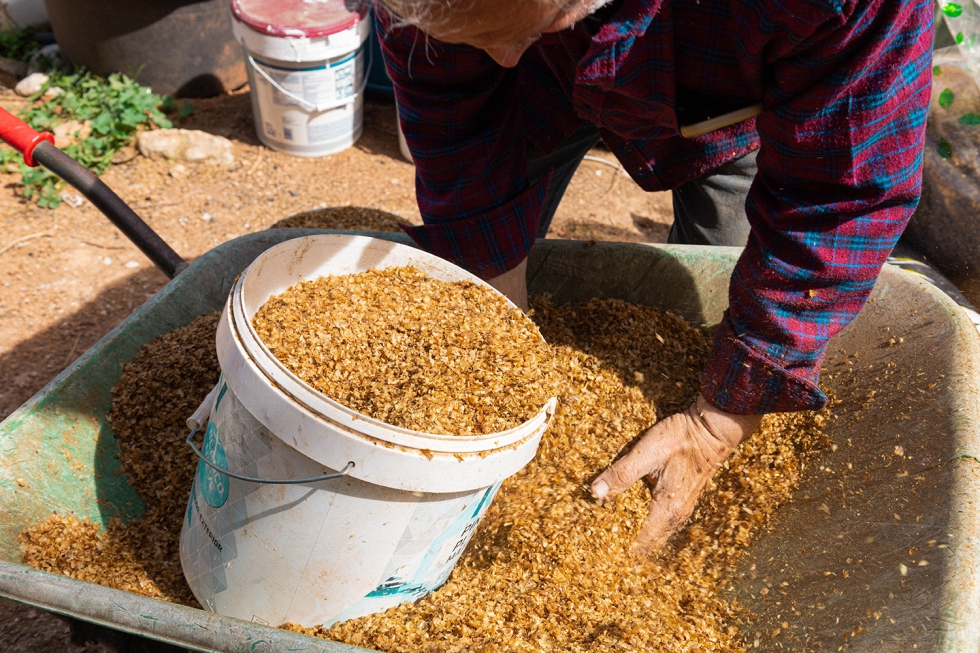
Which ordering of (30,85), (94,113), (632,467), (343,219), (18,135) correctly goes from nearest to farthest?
1. (632,467)
2. (18,135)
3. (343,219)
4. (94,113)
5. (30,85)

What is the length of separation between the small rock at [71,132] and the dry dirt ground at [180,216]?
246 millimetres

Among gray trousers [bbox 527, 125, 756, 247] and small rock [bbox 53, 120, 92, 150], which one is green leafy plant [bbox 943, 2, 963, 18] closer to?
gray trousers [bbox 527, 125, 756, 247]

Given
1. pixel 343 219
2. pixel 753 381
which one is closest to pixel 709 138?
pixel 753 381

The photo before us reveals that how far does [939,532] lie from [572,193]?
2.61 metres

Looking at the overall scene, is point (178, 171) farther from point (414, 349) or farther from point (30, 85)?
point (414, 349)

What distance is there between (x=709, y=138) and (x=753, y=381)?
0.55 meters

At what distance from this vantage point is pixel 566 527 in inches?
56.8

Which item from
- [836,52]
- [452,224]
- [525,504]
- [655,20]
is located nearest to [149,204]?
[452,224]

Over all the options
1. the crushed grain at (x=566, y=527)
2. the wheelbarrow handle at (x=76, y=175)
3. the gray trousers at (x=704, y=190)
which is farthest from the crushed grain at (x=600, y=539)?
the wheelbarrow handle at (x=76, y=175)

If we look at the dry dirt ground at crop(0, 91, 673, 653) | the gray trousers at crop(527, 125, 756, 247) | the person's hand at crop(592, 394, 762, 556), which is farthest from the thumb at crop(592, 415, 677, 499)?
the dry dirt ground at crop(0, 91, 673, 653)

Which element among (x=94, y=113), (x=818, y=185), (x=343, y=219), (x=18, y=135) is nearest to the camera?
(x=818, y=185)

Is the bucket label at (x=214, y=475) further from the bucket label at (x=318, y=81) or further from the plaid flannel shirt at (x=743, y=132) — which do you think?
the bucket label at (x=318, y=81)

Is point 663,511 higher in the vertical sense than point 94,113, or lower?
higher

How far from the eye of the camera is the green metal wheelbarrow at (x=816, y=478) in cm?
109
